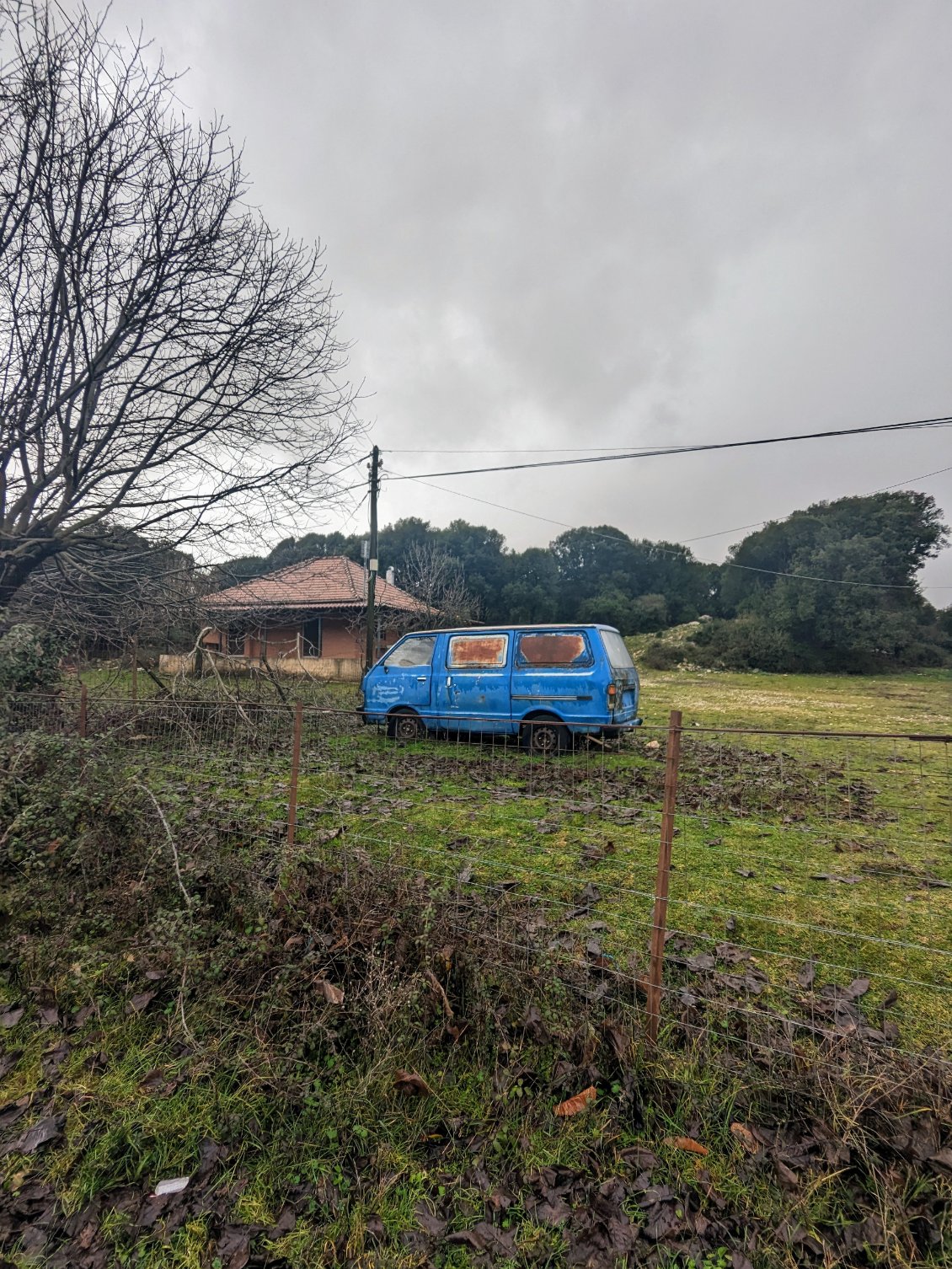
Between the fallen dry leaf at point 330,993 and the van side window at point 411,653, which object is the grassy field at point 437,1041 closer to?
the fallen dry leaf at point 330,993

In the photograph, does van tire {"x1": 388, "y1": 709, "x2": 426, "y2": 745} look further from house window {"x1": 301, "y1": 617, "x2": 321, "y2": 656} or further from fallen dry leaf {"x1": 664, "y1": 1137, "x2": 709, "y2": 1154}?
house window {"x1": 301, "y1": 617, "x2": 321, "y2": 656}

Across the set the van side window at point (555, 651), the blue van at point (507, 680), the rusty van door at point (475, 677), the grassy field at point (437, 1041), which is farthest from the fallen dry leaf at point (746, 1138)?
the rusty van door at point (475, 677)

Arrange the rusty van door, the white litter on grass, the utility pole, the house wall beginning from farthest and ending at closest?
the house wall < the utility pole < the rusty van door < the white litter on grass

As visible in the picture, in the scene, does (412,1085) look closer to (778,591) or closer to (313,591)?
(313,591)

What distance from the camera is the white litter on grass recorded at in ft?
6.25

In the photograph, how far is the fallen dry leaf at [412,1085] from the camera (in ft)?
7.22

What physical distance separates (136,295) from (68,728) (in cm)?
439

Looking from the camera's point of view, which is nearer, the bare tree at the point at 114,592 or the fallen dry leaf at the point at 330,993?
the fallen dry leaf at the point at 330,993

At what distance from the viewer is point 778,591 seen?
3072cm

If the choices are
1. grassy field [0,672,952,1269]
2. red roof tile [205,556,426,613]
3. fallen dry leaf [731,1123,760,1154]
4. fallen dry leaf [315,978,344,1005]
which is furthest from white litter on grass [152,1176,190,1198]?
red roof tile [205,556,426,613]

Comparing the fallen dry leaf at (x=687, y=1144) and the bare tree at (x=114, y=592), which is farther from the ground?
the bare tree at (x=114, y=592)

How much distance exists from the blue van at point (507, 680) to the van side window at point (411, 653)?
1 centimetres

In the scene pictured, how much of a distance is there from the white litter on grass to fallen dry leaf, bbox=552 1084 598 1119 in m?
1.37

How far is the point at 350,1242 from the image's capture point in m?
1.73
